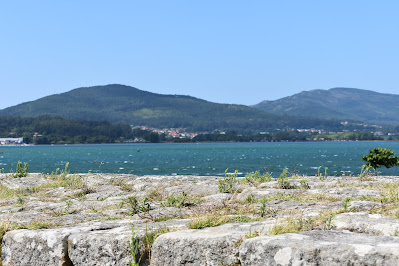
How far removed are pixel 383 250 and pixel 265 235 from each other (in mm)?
1116

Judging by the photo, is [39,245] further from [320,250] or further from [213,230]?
[320,250]

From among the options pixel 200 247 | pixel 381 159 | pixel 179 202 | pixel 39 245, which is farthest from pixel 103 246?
pixel 381 159

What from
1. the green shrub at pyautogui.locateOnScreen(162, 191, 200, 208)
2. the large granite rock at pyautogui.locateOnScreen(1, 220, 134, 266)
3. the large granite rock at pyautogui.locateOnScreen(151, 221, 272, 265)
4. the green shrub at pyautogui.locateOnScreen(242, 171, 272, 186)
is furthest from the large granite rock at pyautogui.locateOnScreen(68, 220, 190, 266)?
the green shrub at pyautogui.locateOnScreen(242, 171, 272, 186)

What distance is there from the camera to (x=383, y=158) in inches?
917

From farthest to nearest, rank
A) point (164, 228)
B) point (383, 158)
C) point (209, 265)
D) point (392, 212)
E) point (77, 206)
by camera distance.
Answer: point (383, 158) < point (77, 206) < point (392, 212) < point (164, 228) < point (209, 265)

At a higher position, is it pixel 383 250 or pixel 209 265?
pixel 383 250

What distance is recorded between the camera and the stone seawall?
382 cm

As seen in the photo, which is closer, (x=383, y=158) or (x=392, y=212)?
(x=392, y=212)

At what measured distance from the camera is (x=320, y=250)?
3650mm

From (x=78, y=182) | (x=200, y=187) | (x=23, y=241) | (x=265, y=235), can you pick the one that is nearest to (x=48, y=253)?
(x=23, y=241)

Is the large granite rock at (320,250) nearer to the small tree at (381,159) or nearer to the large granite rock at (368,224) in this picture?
the large granite rock at (368,224)

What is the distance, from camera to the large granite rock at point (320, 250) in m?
3.50

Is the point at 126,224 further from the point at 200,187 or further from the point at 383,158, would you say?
the point at 383,158

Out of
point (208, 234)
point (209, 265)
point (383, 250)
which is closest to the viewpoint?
point (383, 250)
